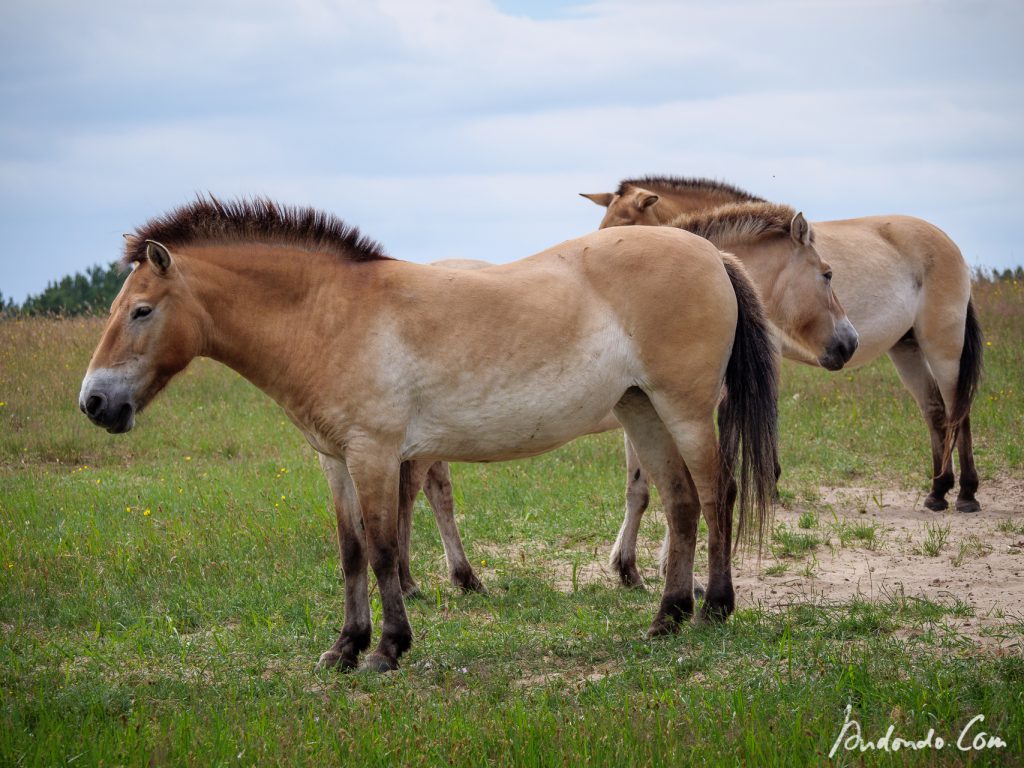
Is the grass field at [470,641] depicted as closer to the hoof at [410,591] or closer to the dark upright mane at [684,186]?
the hoof at [410,591]

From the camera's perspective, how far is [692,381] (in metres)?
5.32

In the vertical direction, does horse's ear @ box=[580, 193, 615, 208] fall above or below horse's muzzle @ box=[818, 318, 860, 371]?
above

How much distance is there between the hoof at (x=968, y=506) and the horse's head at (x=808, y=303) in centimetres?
229

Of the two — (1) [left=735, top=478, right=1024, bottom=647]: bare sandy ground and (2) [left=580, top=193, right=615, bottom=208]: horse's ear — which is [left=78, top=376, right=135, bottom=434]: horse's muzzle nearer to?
(1) [left=735, top=478, right=1024, bottom=647]: bare sandy ground

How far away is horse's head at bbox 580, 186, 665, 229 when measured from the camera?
8.10m

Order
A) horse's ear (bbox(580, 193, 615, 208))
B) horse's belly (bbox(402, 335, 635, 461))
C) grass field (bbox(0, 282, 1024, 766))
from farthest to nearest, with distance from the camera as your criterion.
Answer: horse's ear (bbox(580, 193, 615, 208)) < horse's belly (bbox(402, 335, 635, 461)) < grass field (bbox(0, 282, 1024, 766))

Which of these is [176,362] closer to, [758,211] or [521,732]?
[521,732]

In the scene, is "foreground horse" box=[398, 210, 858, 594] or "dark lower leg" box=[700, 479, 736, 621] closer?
"dark lower leg" box=[700, 479, 736, 621]

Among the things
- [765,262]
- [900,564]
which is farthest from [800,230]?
[900,564]

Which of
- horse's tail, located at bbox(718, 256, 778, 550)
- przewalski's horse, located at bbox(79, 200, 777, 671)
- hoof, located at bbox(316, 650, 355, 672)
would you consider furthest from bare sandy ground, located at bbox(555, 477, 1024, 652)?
hoof, located at bbox(316, 650, 355, 672)

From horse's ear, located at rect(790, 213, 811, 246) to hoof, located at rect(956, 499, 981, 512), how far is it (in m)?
3.08

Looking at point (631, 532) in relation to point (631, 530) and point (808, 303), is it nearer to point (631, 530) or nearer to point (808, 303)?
point (631, 530)

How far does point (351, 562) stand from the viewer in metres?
5.27

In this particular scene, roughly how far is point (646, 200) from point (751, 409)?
2.99 metres
